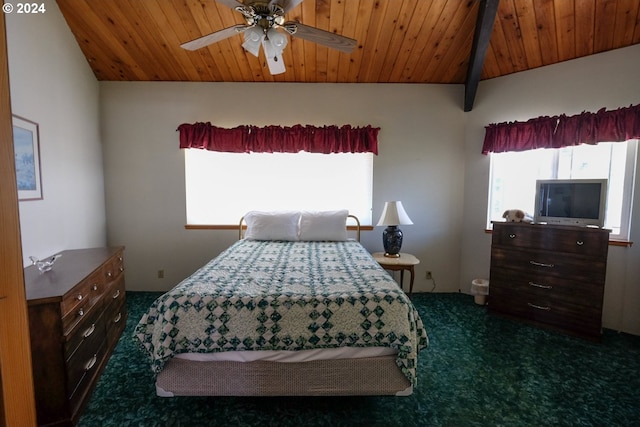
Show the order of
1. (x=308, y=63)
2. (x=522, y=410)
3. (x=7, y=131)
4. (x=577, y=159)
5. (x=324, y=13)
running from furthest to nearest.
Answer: (x=308, y=63), (x=577, y=159), (x=324, y=13), (x=522, y=410), (x=7, y=131)

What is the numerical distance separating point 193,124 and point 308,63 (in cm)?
146

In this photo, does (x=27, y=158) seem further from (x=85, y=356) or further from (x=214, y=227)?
(x=214, y=227)

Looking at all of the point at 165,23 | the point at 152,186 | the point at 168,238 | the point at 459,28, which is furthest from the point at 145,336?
the point at 459,28

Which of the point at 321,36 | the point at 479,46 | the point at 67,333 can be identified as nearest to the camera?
the point at 67,333

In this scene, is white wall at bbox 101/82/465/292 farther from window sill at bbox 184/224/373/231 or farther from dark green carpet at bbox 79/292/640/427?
dark green carpet at bbox 79/292/640/427

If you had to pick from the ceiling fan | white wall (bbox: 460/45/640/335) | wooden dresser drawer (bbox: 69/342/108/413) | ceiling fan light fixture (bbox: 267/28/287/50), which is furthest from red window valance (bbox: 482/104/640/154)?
wooden dresser drawer (bbox: 69/342/108/413)

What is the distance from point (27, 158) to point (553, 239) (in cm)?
428

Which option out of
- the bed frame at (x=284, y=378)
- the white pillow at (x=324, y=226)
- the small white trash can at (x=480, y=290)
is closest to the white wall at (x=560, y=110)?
the small white trash can at (x=480, y=290)

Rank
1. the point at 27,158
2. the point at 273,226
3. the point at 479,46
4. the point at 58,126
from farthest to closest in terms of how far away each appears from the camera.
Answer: the point at 273,226
the point at 479,46
the point at 58,126
the point at 27,158

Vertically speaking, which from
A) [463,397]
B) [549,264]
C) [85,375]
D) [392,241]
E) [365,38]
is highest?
[365,38]

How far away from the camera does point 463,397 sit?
184cm

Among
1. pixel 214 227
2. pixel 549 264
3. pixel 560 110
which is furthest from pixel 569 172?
pixel 214 227

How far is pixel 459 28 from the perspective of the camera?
2775mm

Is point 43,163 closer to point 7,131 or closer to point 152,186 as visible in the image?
point 152,186
